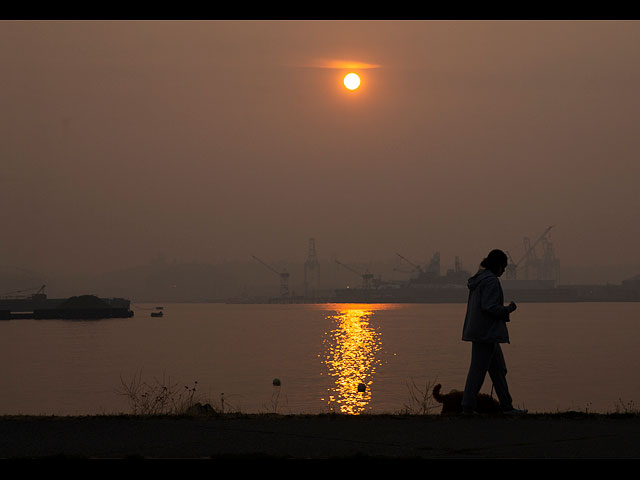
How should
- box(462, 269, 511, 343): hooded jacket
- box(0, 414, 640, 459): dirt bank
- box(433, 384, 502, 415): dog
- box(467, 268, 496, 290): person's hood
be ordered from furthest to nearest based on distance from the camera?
box(433, 384, 502, 415): dog
box(467, 268, 496, 290): person's hood
box(462, 269, 511, 343): hooded jacket
box(0, 414, 640, 459): dirt bank

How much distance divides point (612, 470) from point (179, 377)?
5237cm

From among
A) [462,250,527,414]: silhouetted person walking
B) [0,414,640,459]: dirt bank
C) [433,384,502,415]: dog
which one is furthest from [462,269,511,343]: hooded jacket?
[0,414,640,459]: dirt bank

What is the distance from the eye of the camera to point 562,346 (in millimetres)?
98375

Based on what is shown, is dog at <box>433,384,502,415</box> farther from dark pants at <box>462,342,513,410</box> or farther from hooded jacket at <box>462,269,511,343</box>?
hooded jacket at <box>462,269,511,343</box>

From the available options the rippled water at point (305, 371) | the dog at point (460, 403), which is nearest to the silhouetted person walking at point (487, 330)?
the dog at point (460, 403)

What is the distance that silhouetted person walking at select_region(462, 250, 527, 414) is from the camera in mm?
10375

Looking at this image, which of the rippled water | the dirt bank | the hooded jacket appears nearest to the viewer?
the dirt bank

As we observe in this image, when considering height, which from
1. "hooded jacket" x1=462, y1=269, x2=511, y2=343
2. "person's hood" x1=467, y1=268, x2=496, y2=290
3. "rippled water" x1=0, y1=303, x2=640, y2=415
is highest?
"person's hood" x1=467, y1=268, x2=496, y2=290

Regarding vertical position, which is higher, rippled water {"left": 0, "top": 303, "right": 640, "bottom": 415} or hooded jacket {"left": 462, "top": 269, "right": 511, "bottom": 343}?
hooded jacket {"left": 462, "top": 269, "right": 511, "bottom": 343}

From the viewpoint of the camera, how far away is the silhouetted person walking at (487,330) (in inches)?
408

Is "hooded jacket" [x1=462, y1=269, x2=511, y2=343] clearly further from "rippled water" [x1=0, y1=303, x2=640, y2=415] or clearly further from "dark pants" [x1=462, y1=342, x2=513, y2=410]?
"rippled water" [x1=0, y1=303, x2=640, y2=415]

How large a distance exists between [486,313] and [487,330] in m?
0.21

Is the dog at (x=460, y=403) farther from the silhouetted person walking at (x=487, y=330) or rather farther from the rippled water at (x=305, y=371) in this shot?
the rippled water at (x=305, y=371)

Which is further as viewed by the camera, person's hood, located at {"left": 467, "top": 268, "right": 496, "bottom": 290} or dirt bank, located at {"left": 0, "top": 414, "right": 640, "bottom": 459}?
person's hood, located at {"left": 467, "top": 268, "right": 496, "bottom": 290}
